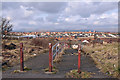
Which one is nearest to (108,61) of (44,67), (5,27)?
(44,67)

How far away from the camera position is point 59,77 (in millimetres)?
4582

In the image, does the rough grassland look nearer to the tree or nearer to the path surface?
the path surface

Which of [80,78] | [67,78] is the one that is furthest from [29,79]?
[80,78]

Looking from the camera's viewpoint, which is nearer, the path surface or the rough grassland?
the path surface

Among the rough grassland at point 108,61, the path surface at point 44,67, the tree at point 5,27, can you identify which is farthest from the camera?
the tree at point 5,27

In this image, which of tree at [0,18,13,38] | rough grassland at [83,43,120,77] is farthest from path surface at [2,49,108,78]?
tree at [0,18,13,38]

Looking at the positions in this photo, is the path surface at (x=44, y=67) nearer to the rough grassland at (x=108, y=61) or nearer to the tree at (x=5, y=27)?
the rough grassland at (x=108, y=61)

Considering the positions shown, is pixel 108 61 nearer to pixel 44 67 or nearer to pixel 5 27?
pixel 44 67

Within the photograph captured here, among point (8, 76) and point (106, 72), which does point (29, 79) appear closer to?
point (8, 76)

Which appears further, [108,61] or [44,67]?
[108,61]

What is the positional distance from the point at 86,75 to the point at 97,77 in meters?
0.37

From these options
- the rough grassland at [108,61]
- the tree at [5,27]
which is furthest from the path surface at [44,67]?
the tree at [5,27]

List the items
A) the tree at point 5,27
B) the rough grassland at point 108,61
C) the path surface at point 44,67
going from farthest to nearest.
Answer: the tree at point 5,27 < the rough grassland at point 108,61 < the path surface at point 44,67

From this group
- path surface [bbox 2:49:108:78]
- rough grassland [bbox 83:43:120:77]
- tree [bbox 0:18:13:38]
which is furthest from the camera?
tree [bbox 0:18:13:38]
